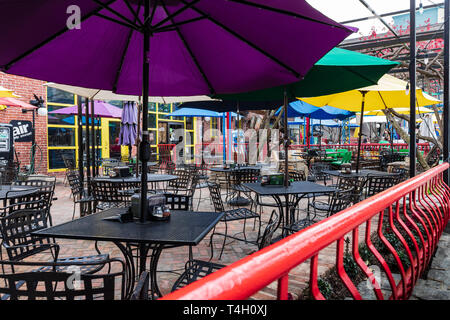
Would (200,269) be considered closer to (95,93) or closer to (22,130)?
(95,93)

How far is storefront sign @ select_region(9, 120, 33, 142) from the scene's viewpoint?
9211mm

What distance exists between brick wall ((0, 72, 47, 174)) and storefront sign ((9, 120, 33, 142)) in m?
0.77

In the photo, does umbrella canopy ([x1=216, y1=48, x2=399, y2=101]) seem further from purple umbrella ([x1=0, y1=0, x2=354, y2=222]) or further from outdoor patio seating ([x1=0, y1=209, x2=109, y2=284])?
outdoor patio seating ([x1=0, y1=209, x2=109, y2=284])

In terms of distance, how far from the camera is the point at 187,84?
337 centimetres

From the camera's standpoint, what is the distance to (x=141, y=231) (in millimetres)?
2197

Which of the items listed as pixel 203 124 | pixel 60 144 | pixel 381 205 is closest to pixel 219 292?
pixel 381 205

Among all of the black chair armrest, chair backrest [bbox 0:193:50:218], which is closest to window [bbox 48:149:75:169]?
chair backrest [bbox 0:193:50:218]

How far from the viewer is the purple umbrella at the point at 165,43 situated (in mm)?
2191

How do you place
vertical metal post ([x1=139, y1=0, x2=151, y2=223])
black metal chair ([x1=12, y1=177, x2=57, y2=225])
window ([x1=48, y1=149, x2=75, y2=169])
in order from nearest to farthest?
vertical metal post ([x1=139, y1=0, x2=151, y2=223])
black metal chair ([x1=12, y1=177, x2=57, y2=225])
window ([x1=48, y1=149, x2=75, y2=169])

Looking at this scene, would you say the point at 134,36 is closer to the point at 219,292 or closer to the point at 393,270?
the point at 219,292

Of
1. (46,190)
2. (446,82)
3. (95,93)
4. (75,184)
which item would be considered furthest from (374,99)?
(46,190)


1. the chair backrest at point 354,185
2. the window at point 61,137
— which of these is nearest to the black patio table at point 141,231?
the chair backrest at point 354,185

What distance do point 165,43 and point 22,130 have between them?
8366mm

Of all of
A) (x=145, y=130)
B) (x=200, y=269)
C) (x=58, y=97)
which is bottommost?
(x=200, y=269)
